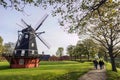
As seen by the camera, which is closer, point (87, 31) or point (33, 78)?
point (33, 78)

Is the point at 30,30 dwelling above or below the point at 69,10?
above

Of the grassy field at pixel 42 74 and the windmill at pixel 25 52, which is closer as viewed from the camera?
the grassy field at pixel 42 74

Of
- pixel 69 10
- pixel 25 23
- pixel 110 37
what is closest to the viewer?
pixel 69 10

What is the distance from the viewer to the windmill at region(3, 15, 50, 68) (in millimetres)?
54256

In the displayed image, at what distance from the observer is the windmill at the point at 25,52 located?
178 ft

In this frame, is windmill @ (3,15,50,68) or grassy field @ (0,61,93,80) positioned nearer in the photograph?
grassy field @ (0,61,93,80)

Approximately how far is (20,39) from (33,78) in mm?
29080

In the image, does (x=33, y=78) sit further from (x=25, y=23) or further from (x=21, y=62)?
(x=25, y=23)

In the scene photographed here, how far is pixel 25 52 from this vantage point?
5522cm

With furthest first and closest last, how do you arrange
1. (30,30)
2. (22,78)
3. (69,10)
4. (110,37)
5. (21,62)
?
(30,30) < (21,62) < (110,37) < (22,78) < (69,10)

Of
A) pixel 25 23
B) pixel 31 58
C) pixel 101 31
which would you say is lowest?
pixel 31 58

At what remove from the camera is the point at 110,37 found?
42.4 m

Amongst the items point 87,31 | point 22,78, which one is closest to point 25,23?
point 87,31

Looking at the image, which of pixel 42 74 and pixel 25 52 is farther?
pixel 25 52
